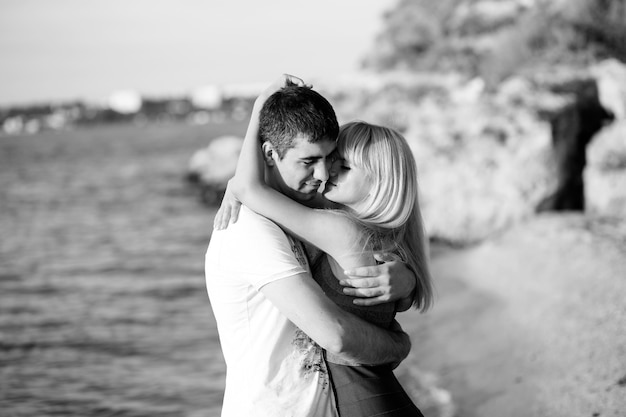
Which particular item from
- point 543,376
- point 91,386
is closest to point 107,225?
point 91,386

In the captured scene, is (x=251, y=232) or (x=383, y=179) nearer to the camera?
(x=251, y=232)

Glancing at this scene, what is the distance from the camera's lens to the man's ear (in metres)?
3.10

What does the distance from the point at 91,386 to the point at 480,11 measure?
2859 centimetres

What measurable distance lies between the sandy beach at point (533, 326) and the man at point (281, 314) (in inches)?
127

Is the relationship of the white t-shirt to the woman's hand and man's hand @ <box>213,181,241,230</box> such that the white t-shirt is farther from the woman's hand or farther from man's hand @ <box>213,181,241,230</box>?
the woman's hand

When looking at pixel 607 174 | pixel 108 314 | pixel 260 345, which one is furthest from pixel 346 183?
pixel 108 314

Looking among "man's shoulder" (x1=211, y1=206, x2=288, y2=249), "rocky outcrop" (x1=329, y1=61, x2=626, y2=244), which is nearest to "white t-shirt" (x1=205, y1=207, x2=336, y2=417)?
"man's shoulder" (x1=211, y1=206, x2=288, y2=249)

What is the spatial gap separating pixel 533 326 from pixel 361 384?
507 centimetres

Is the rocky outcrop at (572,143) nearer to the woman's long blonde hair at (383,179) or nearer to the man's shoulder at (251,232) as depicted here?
the woman's long blonde hair at (383,179)

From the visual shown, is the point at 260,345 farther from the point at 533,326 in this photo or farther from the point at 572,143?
the point at 572,143

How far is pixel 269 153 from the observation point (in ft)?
10.3

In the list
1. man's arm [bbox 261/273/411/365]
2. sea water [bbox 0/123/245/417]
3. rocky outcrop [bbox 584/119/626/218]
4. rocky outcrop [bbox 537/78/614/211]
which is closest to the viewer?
man's arm [bbox 261/273/411/365]

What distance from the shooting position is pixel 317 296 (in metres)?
2.77

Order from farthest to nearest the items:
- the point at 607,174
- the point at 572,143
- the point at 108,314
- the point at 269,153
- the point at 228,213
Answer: the point at 108,314 → the point at 572,143 → the point at 607,174 → the point at 269,153 → the point at 228,213
